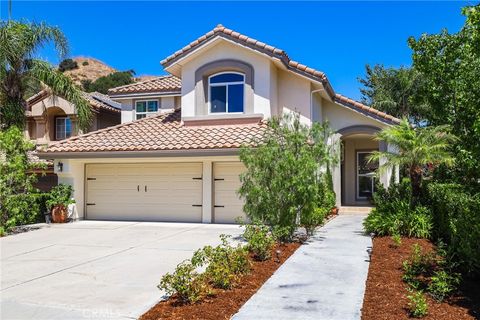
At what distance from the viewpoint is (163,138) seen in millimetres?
16312

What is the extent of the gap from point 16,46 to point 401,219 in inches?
567

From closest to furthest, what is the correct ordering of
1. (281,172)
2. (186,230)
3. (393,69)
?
(281,172), (186,230), (393,69)

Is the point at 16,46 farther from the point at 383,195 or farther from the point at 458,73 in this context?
the point at 458,73

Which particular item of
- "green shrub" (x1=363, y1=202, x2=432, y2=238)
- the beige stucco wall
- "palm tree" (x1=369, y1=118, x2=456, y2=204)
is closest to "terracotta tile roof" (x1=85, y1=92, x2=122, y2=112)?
the beige stucco wall

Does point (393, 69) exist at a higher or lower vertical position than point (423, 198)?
higher

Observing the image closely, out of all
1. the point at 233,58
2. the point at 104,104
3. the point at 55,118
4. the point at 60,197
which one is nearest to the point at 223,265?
the point at 60,197

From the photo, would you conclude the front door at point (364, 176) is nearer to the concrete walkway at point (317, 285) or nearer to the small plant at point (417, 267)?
the concrete walkway at point (317, 285)

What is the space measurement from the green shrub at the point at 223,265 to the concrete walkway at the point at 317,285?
0.51 metres

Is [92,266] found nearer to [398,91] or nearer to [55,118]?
[55,118]

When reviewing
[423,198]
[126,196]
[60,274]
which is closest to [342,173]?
[423,198]

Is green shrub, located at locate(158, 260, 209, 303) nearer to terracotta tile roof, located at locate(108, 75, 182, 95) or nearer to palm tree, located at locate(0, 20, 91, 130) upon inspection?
palm tree, located at locate(0, 20, 91, 130)

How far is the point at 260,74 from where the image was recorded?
1659 centimetres

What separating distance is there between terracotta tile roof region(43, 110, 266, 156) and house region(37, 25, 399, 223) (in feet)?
0.13

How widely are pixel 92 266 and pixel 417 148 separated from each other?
8830 mm
